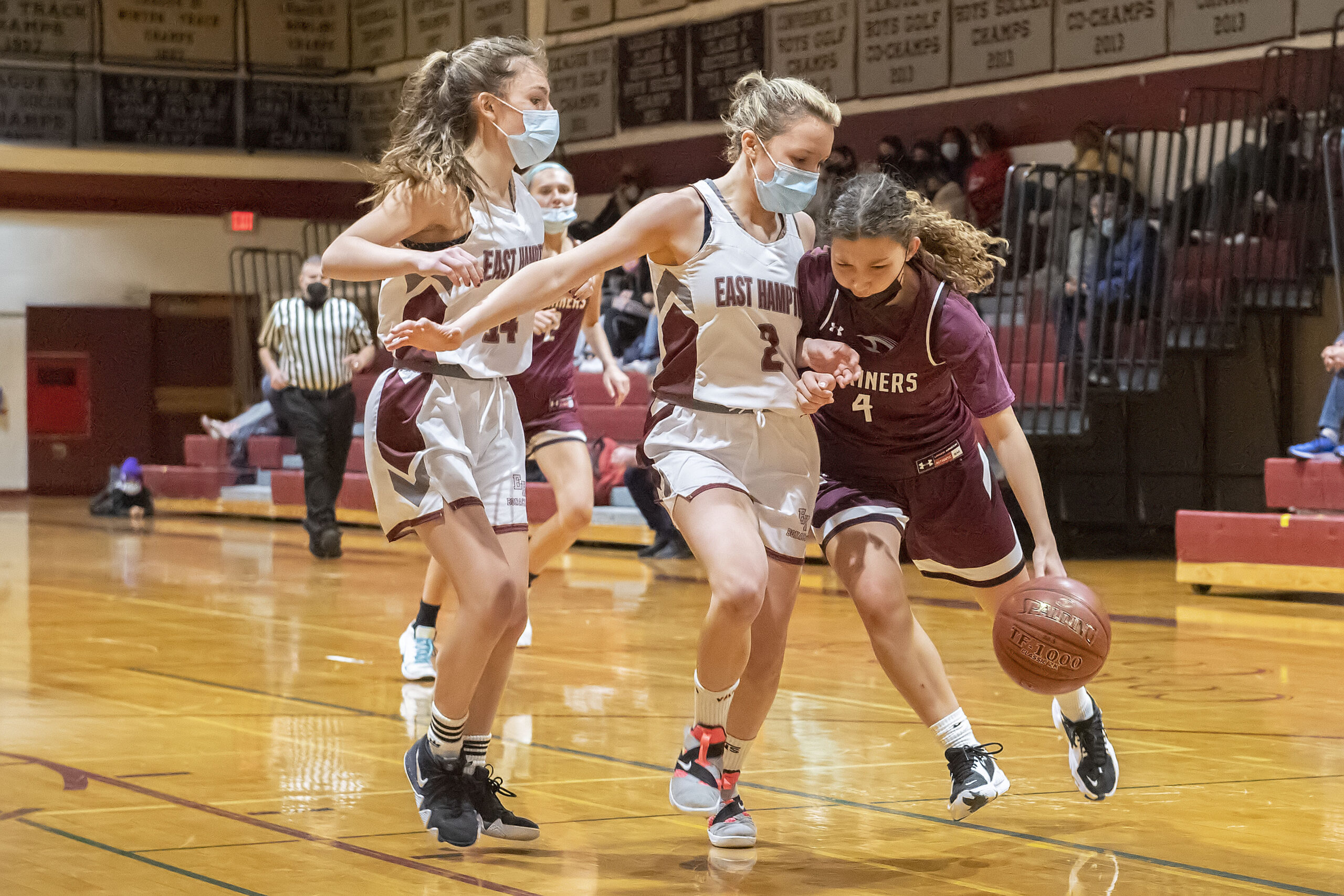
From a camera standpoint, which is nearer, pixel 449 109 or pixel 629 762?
pixel 449 109

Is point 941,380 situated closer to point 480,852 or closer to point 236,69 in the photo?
point 480,852

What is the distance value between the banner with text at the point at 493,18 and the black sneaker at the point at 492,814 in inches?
536

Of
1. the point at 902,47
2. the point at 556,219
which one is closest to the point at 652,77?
the point at 902,47

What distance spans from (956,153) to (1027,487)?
8651 mm

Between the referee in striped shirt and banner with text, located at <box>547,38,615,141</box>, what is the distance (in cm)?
574

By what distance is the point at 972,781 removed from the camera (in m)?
3.41

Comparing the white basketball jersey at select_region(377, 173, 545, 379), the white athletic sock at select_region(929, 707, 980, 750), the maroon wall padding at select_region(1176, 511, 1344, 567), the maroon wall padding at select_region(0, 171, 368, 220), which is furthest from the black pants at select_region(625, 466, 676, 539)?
the maroon wall padding at select_region(0, 171, 368, 220)

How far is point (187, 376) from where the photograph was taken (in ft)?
63.6

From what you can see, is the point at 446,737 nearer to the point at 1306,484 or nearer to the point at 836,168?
the point at 1306,484

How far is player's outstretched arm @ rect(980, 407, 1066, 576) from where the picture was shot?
349 centimetres

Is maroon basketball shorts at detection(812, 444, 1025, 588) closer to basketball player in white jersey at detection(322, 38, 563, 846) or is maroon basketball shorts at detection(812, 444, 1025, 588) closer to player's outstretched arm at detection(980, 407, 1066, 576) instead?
player's outstretched arm at detection(980, 407, 1066, 576)

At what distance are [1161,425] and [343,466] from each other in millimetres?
5104

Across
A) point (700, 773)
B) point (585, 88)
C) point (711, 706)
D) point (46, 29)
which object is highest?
point (46, 29)

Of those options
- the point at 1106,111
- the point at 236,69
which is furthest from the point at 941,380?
the point at 236,69
